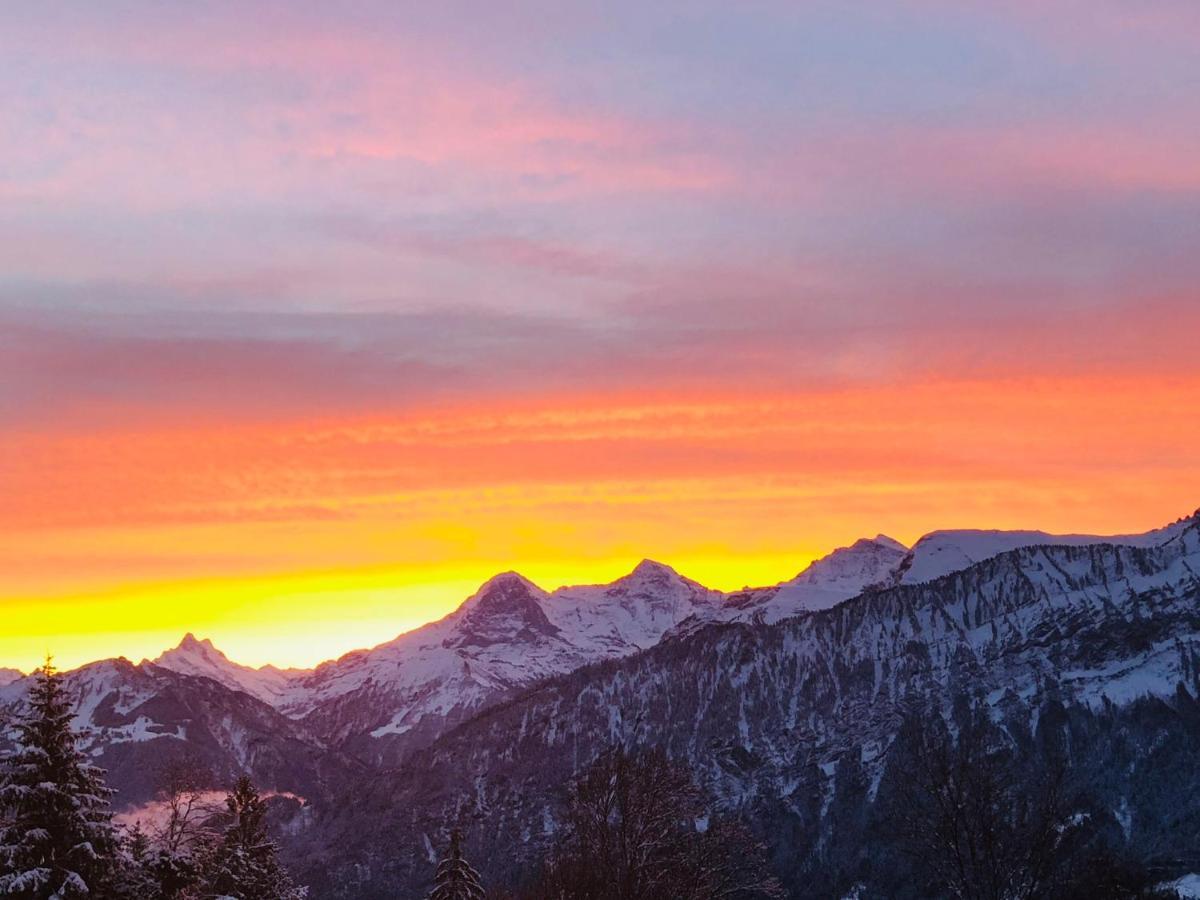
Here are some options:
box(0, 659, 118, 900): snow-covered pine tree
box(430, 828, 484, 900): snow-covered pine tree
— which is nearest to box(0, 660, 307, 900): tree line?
box(0, 659, 118, 900): snow-covered pine tree

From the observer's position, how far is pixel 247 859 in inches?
2694

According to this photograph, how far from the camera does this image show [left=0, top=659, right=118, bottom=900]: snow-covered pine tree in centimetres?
4969

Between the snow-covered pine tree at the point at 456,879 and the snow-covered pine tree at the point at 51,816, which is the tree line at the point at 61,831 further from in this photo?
the snow-covered pine tree at the point at 456,879

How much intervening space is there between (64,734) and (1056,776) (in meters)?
34.9

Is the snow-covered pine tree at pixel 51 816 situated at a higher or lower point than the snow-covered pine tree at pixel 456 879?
higher

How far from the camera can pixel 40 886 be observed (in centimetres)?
5009

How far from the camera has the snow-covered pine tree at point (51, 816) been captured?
4969cm

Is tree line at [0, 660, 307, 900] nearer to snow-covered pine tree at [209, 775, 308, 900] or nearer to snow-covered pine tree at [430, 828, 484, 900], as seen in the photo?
snow-covered pine tree at [209, 775, 308, 900]

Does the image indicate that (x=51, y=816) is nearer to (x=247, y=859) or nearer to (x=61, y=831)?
(x=61, y=831)

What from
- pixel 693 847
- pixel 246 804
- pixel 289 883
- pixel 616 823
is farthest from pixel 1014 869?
pixel 289 883

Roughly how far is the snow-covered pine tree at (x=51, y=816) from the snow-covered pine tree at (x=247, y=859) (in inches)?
562

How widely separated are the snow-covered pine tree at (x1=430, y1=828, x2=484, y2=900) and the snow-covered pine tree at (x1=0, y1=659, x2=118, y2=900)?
4260 cm

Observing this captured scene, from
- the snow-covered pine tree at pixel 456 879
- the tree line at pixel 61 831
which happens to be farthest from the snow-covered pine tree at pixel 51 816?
the snow-covered pine tree at pixel 456 879

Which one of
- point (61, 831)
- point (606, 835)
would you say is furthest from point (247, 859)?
point (61, 831)
